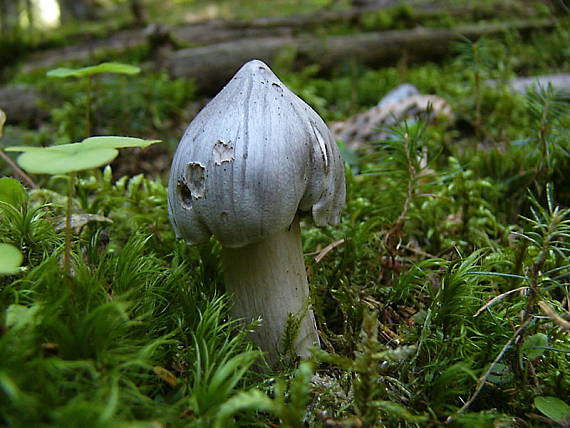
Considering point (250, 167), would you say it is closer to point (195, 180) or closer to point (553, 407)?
point (195, 180)

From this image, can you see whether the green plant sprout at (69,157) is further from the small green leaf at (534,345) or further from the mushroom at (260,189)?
the small green leaf at (534,345)

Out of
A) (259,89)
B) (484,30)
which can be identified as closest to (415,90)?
(484,30)

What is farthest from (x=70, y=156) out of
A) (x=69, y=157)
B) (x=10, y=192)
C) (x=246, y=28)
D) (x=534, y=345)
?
(x=246, y=28)

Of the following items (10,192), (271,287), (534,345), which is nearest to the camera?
(534,345)

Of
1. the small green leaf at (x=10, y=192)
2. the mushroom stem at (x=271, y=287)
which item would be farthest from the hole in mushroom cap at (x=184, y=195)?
the small green leaf at (x=10, y=192)

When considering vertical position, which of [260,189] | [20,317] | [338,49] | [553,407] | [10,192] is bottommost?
[553,407]

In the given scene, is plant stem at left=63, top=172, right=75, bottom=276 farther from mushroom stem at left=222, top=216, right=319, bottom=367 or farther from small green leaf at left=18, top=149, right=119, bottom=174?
mushroom stem at left=222, top=216, right=319, bottom=367

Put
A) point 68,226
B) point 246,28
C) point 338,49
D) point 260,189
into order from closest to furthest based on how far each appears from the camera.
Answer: point 68,226
point 260,189
point 338,49
point 246,28
